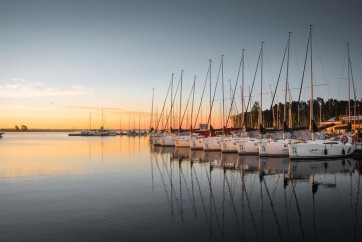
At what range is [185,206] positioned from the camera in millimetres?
17203

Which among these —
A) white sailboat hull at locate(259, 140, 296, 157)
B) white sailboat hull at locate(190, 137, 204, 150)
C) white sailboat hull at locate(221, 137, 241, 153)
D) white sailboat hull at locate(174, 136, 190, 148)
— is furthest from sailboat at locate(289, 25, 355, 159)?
white sailboat hull at locate(174, 136, 190, 148)

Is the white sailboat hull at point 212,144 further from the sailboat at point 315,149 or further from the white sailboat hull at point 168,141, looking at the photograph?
the white sailboat hull at point 168,141

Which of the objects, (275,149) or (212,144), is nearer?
(275,149)

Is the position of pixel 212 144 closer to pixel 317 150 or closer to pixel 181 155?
pixel 181 155

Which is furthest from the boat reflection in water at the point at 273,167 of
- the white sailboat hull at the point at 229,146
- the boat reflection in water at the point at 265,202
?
the white sailboat hull at the point at 229,146

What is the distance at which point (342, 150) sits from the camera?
39344 millimetres

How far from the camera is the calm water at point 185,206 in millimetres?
12750

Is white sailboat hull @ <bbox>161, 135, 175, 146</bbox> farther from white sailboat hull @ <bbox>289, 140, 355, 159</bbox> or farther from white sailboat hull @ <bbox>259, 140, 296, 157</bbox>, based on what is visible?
white sailboat hull @ <bbox>289, 140, 355, 159</bbox>

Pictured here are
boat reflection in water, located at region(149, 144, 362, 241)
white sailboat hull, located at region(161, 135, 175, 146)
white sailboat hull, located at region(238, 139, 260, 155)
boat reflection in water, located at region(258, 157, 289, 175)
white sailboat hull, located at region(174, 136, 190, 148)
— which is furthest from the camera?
white sailboat hull, located at region(161, 135, 175, 146)

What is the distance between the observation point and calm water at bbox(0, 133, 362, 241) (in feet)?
41.8

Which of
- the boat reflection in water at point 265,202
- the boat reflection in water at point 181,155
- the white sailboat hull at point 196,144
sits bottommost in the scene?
the boat reflection in water at point 265,202

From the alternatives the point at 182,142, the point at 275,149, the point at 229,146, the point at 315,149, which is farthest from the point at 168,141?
the point at 315,149

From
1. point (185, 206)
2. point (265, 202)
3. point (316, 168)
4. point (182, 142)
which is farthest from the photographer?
point (182, 142)

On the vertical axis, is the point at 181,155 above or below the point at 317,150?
below
